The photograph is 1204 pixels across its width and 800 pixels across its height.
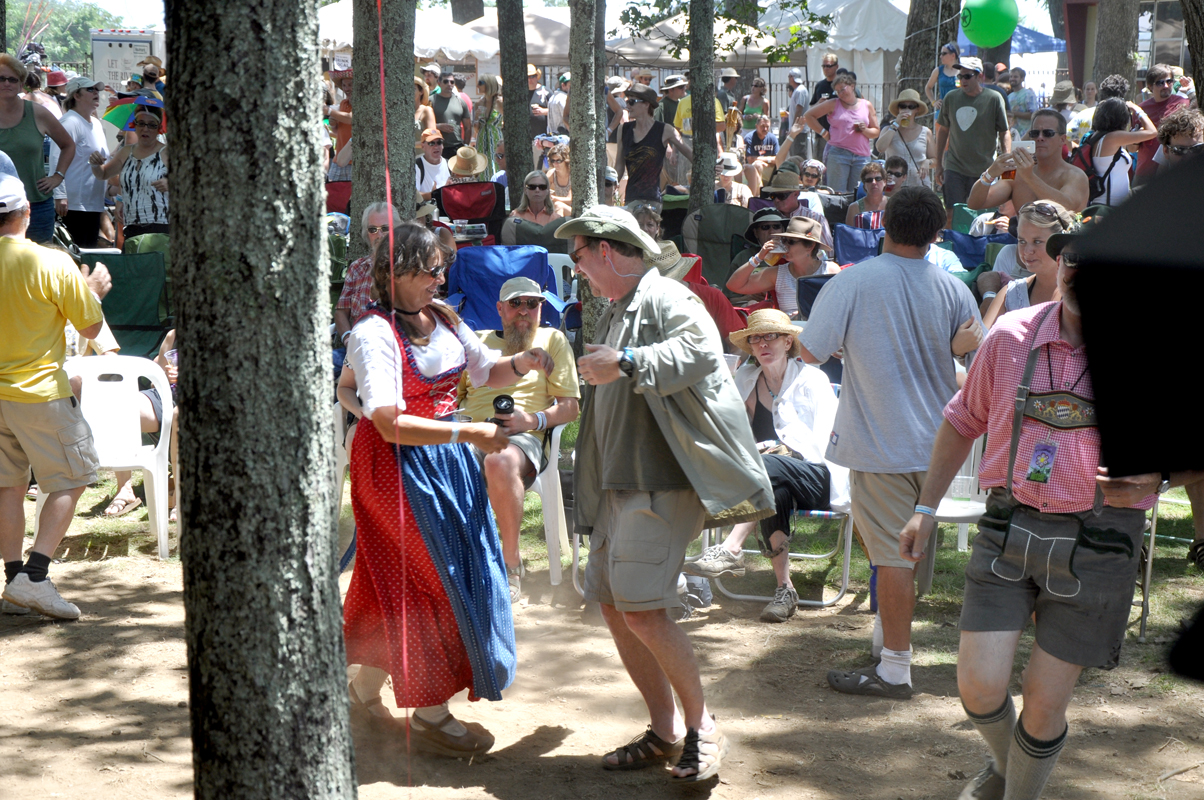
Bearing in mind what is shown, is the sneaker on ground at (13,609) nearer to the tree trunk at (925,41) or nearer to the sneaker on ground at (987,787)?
the sneaker on ground at (987,787)

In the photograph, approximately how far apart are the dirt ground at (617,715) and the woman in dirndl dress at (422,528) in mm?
340

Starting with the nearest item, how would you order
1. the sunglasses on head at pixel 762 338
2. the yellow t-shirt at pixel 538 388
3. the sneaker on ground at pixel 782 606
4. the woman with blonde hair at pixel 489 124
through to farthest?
the sneaker on ground at pixel 782 606 → the yellow t-shirt at pixel 538 388 → the sunglasses on head at pixel 762 338 → the woman with blonde hair at pixel 489 124

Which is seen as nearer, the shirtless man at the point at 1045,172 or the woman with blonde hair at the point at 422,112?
the shirtless man at the point at 1045,172

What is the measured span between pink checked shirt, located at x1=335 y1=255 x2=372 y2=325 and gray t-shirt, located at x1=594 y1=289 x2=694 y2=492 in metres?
3.26

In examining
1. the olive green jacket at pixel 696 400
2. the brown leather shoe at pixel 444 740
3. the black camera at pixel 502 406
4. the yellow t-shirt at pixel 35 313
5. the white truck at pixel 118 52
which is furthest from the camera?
the white truck at pixel 118 52

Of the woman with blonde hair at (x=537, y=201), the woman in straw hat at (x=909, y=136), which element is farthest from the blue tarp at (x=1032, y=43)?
the woman with blonde hair at (x=537, y=201)

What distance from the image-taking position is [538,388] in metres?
5.95

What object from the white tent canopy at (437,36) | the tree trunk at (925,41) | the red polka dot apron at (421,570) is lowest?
the red polka dot apron at (421,570)

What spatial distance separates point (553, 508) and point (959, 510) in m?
2.10

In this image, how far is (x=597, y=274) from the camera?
387cm

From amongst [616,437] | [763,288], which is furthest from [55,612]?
[763,288]

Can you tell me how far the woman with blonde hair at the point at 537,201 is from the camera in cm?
1002

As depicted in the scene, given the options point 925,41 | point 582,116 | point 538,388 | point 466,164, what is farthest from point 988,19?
point 538,388

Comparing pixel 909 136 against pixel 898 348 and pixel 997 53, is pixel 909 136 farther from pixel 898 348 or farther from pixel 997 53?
pixel 997 53
